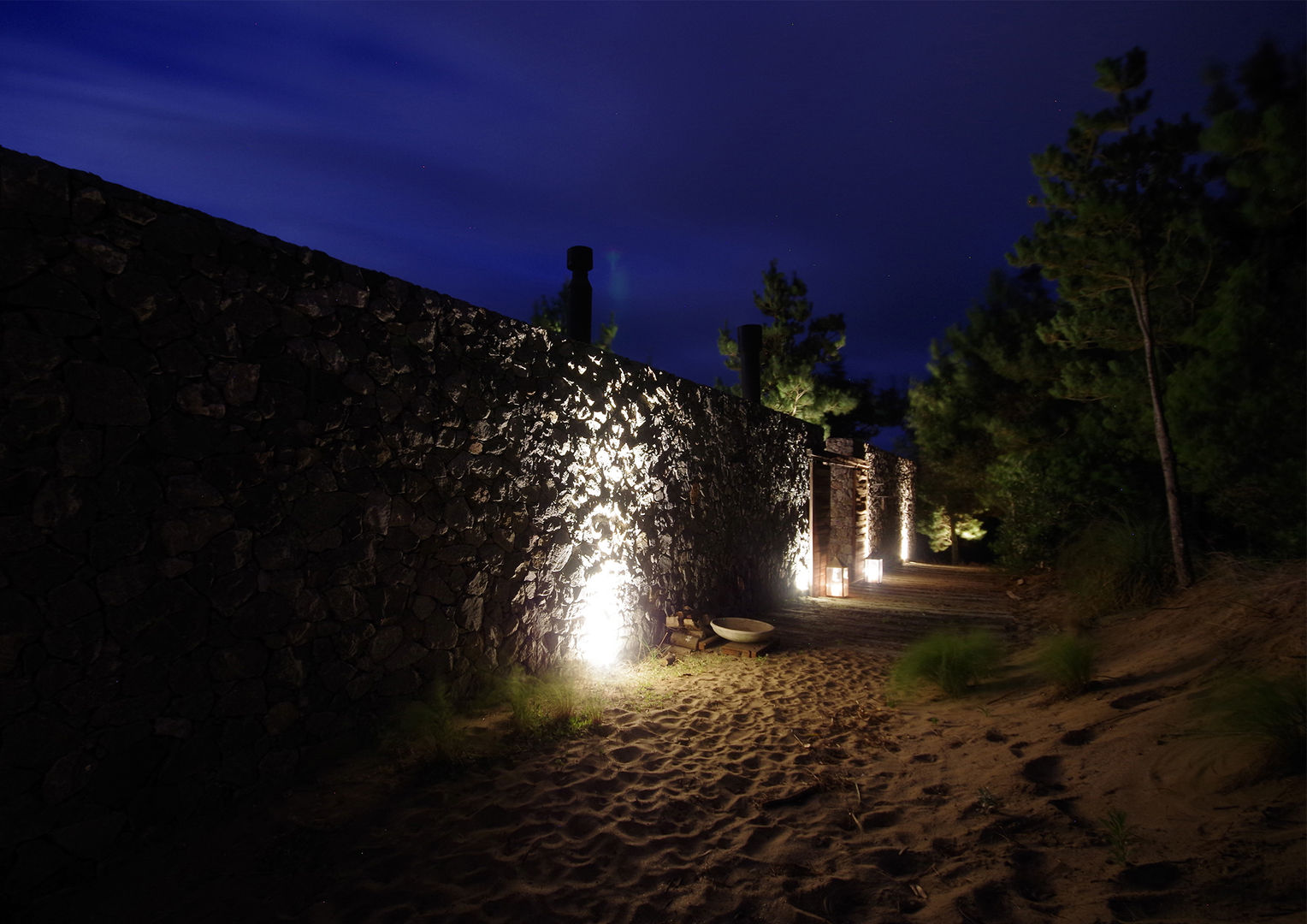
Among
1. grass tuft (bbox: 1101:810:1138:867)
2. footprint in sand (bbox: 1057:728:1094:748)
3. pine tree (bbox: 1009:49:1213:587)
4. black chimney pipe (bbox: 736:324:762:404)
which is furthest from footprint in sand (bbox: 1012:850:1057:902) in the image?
black chimney pipe (bbox: 736:324:762:404)

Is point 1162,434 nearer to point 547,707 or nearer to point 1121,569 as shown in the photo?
point 1121,569

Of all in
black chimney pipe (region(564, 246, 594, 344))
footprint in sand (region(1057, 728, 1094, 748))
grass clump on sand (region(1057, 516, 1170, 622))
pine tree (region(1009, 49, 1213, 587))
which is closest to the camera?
footprint in sand (region(1057, 728, 1094, 748))

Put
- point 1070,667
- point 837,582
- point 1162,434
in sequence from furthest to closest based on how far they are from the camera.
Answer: point 837,582
point 1162,434
point 1070,667

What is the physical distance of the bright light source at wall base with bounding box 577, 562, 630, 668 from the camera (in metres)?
5.06

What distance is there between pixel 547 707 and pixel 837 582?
6753mm

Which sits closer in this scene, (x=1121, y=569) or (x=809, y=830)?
(x=809, y=830)

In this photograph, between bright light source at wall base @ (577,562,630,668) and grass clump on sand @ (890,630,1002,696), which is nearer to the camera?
grass clump on sand @ (890,630,1002,696)

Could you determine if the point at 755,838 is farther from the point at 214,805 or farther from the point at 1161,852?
the point at 214,805

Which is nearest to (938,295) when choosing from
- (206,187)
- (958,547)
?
(958,547)

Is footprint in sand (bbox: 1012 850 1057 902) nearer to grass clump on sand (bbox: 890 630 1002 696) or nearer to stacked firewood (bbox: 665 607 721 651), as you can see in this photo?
grass clump on sand (bbox: 890 630 1002 696)

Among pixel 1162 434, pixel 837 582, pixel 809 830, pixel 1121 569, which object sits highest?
pixel 1162 434

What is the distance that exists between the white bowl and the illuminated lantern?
3927 millimetres

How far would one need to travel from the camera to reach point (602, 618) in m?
5.25

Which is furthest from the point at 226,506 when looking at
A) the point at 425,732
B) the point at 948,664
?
the point at 948,664
